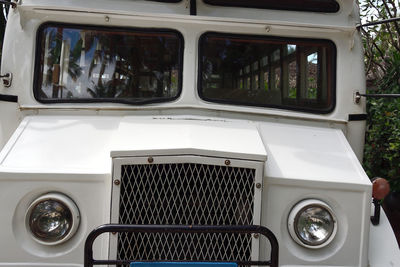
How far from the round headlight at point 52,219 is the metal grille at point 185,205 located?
262 mm

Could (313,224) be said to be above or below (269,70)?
below

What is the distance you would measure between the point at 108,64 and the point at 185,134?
941 millimetres

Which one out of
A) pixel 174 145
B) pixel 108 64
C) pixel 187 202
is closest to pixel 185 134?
pixel 174 145

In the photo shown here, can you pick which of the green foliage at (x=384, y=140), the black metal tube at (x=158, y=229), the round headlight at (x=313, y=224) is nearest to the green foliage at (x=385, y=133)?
the green foliage at (x=384, y=140)

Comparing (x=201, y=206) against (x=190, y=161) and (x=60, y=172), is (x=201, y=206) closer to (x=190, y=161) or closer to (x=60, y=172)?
(x=190, y=161)

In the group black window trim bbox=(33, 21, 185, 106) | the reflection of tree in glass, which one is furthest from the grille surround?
the reflection of tree in glass

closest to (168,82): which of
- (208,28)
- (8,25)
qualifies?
(208,28)

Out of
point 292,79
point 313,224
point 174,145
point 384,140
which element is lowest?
point 313,224

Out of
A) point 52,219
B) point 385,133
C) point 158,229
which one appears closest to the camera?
point 158,229

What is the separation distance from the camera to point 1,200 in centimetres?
222

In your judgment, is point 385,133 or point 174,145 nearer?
point 174,145

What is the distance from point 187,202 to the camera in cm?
228

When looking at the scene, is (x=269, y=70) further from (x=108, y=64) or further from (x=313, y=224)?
(x=313, y=224)

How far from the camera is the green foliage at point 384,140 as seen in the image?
4.54 metres
